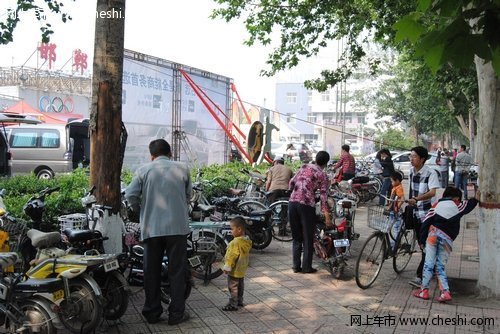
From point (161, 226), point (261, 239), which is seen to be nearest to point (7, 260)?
point (161, 226)

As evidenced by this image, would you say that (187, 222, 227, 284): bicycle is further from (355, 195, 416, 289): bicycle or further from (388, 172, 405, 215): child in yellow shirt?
(388, 172, 405, 215): child in yellow shirt

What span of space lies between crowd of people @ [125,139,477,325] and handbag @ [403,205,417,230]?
5 centimetres

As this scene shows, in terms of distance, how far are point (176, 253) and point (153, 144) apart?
1.05 meters

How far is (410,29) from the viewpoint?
8.57 feet

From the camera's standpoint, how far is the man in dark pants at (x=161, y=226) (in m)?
4.39

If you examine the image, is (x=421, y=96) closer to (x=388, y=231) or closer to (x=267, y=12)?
(x=267, y=12)

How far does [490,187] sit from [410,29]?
3347 millimetres

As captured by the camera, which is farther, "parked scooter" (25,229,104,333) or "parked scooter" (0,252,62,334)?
"parked scooter" (25,229,104,333)

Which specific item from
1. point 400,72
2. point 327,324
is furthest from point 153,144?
point 400,72

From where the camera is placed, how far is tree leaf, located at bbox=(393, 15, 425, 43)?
2613 millimetres

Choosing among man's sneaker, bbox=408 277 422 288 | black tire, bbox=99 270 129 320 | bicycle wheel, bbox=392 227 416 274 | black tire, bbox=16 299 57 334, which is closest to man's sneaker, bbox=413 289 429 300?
man's sneaker, bbox=408 277 422 288

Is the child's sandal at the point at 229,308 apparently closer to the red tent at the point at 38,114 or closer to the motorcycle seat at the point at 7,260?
the motorcycle seat at the point at 7,260

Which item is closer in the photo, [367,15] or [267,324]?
[267,324]

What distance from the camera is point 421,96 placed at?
2809 centimetres
